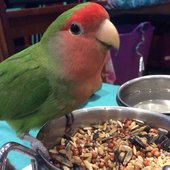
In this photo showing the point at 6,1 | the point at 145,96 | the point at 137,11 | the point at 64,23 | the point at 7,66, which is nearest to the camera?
the point at 64,23

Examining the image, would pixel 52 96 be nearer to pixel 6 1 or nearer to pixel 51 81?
pixel 51 81

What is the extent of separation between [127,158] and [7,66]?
28 cm

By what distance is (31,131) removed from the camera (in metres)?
0.80

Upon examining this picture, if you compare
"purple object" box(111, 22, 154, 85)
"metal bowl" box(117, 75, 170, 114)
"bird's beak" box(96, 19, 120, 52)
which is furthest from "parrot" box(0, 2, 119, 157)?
"purple object" box(111, 22, 154, 85)

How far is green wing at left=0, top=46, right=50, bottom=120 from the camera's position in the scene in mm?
615

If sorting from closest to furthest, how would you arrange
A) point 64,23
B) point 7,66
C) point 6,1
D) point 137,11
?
point 64,23, point 7,66, point 6,1, point 137,11

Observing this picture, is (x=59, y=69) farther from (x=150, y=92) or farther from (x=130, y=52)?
(x=130, y=52)

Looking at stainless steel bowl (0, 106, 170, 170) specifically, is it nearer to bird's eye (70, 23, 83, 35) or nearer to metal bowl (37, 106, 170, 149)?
metal bowl (37, 106, 170, 149)

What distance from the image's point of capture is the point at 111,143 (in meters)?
0.69

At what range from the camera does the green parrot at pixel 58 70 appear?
538 mm

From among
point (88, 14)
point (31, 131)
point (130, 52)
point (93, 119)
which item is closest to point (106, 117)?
point (93, 119)

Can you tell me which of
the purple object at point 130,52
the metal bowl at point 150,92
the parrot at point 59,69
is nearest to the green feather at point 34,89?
the parrot at point 59,69

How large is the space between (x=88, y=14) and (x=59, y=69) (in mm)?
112

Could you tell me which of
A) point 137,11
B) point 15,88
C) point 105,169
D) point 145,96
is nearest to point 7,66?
point 15,88
